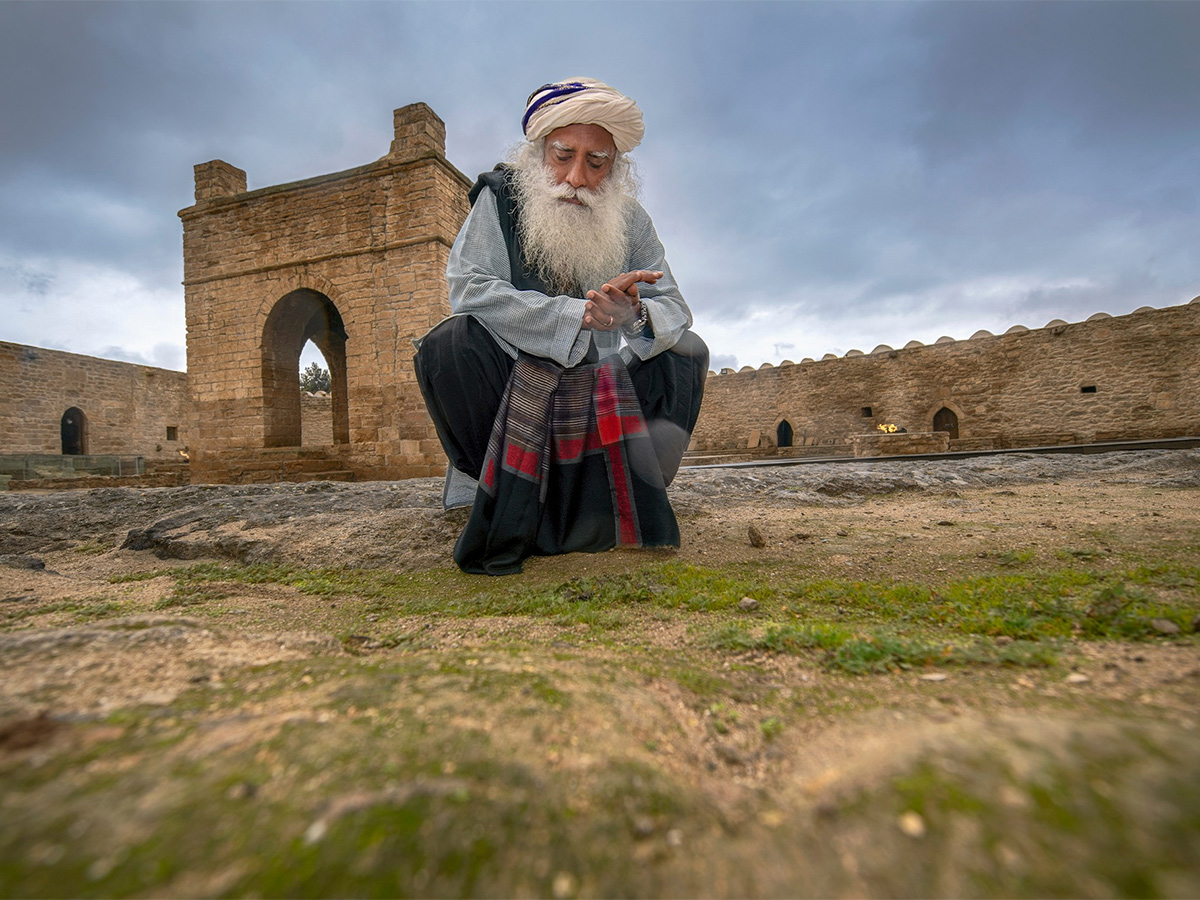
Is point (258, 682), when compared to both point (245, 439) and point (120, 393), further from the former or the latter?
point (120, 393)

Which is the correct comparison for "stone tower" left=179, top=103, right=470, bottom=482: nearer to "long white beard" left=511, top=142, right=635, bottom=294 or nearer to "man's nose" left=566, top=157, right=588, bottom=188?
"long white beard" left=511, top=142, right=635, bottom=294

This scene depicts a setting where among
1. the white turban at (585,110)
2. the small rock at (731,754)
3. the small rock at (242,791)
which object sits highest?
the white turban at (585,110)

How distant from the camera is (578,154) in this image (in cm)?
206

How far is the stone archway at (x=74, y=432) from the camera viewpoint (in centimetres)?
1691

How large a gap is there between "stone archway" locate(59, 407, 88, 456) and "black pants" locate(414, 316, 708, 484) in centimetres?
2113

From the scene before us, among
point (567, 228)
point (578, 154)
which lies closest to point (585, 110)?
point (578, 154)

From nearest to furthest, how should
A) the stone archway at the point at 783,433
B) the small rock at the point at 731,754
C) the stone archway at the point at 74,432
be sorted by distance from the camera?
the small rock at the point at 731,754 → the stone archway at the point at 74,432 → the stone archway at the point at 783,433

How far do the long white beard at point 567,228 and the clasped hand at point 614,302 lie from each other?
379mm

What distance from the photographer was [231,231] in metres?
9.07

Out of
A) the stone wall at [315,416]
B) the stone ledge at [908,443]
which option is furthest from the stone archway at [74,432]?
the stone ledge at [908,443]

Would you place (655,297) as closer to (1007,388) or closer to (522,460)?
→ (522,460)

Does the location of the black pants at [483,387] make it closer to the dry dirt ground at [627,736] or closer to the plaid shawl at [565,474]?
the plaid shawl at [565,474]

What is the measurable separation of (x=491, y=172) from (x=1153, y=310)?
52.6 feet

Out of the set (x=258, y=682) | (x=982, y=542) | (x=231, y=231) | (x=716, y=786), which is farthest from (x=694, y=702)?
(x=231, y=231)
